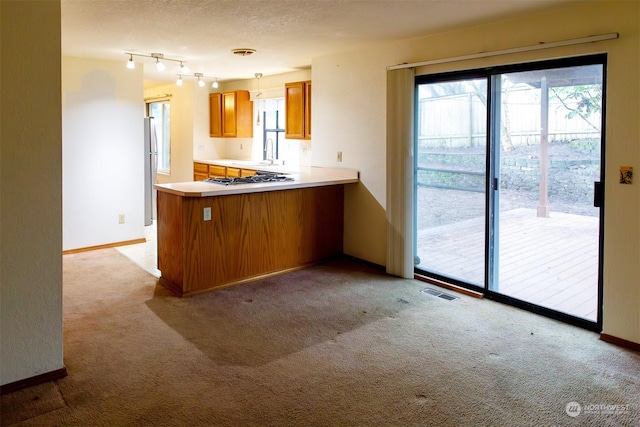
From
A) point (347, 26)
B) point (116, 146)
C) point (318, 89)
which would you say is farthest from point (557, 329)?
→ point (116, 146)

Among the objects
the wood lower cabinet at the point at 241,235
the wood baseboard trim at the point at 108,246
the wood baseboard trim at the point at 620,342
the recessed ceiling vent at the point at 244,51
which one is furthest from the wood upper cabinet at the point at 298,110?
the wood baseboard trim at the point at 620,342

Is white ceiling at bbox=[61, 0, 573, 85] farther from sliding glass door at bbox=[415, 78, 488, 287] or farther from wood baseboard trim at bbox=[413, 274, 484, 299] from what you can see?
wood baseboard trim at bbox=[413, 274, 484, 299]

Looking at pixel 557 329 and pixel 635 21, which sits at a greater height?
pixel 635 21

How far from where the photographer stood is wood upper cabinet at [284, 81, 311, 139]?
19.1 ft

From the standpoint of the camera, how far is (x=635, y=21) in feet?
9.57

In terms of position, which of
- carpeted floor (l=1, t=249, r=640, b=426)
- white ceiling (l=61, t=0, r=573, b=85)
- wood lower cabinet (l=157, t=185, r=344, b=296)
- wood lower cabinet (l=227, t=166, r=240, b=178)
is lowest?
carpeted floor (l=1, t=249, r=640, b=426)

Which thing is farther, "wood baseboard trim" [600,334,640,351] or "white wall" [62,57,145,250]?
"white wall" [62,57,145,250]

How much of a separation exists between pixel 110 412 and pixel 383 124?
340 cm

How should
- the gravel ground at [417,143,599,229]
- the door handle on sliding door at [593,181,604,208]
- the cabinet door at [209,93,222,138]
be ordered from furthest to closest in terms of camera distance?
the cabinet door at [209,93,222,138], the gravel ground at [417,143,599,229], the door handle on sliding door at [593,181,604,208]

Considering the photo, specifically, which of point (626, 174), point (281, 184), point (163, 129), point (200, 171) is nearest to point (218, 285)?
point (281, 184)

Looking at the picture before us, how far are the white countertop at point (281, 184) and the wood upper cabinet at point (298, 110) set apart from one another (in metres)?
0.49

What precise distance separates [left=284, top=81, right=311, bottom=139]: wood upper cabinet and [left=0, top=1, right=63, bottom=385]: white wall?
11.8 ft

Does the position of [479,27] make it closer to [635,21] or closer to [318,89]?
[635,21]

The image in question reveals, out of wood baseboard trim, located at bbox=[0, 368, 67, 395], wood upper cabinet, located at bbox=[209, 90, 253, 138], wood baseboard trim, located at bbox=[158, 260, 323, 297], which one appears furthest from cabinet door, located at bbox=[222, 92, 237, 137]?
wood baseboard trim, located at bbox=[0, 368, 67, 395]
